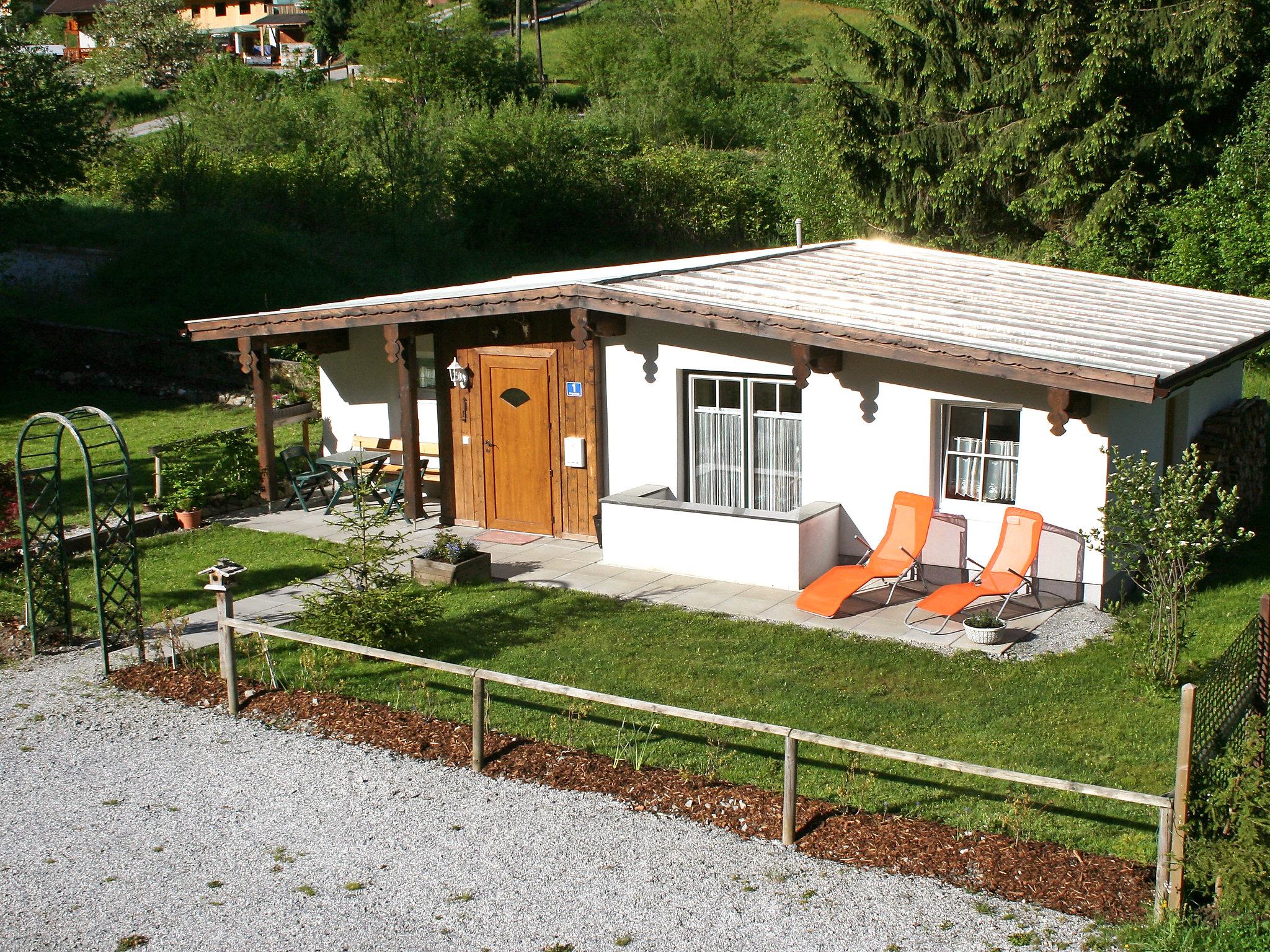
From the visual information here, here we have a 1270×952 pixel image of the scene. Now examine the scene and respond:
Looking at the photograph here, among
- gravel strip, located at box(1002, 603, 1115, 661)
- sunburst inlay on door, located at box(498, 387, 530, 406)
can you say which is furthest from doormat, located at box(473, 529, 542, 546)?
gravel strip, located at box(1002, 603, 1115, 661)

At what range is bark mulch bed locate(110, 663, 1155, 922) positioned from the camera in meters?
5.87

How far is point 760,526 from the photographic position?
1127 cm

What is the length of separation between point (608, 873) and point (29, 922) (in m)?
2.94

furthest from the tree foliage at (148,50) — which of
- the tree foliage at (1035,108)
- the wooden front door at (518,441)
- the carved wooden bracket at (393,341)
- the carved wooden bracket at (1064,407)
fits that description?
the carved wooden bracket at (1064,407)

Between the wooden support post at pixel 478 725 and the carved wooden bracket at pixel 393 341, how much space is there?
22.9 feet

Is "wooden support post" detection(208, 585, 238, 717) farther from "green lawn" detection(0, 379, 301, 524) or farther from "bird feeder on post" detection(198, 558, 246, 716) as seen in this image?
"green lawn" detection(0, 379, 301, 524)

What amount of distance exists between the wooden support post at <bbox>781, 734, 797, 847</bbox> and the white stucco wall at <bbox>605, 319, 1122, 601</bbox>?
5192mm

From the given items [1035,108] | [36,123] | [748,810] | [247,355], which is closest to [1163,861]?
[748,810]

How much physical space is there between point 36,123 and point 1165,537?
24.1 m

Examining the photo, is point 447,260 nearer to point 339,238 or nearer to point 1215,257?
point 339,238

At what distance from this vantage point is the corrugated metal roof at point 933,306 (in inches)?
401

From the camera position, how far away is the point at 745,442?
12297mm

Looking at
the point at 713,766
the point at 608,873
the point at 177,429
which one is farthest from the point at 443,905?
the point at 177,429

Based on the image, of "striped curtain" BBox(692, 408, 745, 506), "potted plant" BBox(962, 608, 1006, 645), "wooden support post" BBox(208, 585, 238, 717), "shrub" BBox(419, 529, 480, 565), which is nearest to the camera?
"wooden support post" BBox(208, 585, 238, 717)
